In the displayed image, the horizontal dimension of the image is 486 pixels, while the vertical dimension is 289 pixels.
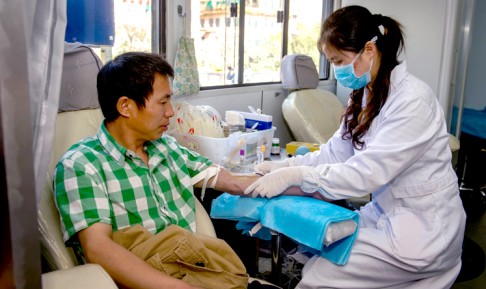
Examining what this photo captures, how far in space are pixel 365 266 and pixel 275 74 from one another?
7.92 feet

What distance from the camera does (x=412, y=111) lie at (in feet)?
4.67

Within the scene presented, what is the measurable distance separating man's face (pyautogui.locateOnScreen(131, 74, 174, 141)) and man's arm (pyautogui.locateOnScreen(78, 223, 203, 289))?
0.36m

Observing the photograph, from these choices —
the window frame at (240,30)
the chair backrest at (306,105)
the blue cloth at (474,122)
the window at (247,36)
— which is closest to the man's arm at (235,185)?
the window frame at (240,30)

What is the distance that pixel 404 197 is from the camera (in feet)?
4.81

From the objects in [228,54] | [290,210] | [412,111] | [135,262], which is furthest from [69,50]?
[228,54]

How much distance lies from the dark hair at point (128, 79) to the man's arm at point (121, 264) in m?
0.41

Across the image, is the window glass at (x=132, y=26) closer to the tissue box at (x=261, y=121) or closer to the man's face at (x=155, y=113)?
the tissue box at (x=261, y=121)

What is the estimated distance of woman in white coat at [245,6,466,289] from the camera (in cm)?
142

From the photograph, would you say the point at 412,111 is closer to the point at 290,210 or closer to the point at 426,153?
the point at 426,153

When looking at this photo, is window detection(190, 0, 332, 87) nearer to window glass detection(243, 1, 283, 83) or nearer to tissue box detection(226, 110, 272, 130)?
window glass detection(243, 1, 283, 83)

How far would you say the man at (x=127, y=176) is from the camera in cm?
113

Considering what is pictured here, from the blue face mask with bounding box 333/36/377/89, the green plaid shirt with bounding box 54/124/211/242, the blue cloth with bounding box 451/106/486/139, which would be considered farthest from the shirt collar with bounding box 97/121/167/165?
the blue cloth with bounding box 451/106/486/139

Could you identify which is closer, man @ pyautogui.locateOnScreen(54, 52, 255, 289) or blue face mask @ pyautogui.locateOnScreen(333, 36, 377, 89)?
man @ pyautogui.locateOnScreen(54, 52, 255, 289)

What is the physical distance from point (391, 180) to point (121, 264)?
92cm
